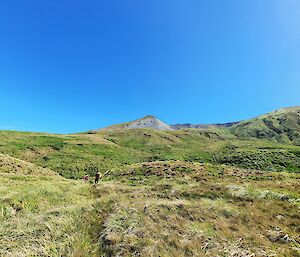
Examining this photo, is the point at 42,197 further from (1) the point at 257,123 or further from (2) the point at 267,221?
(1) the point at 257,123

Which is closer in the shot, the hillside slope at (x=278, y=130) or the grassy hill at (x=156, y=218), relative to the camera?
the grassy hill at (x=156, y=218)

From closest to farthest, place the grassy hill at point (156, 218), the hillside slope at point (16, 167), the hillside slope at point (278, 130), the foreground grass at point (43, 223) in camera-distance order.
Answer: the foreground grass at point (43, 223) → the grassy hill at point (156, 218) → the hillside slope at point (16, 167) → the hillside slope at point (278, 130)

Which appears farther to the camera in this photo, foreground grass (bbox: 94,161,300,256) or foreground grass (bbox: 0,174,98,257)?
foreground grass (bbox: 94,161,300,256)

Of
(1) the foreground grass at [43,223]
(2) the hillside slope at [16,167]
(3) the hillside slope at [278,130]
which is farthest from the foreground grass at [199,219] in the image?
(3) the hillside slope at [278,130]

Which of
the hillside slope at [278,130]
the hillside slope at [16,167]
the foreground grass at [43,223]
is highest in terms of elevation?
the hillside slope at [278,130]

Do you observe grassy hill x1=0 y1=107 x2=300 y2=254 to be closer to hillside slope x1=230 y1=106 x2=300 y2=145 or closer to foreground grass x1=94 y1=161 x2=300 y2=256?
foreground grass x1=94 y1=161 x2=300 y2=256

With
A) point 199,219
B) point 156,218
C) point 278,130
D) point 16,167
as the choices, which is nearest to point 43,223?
point 156,218

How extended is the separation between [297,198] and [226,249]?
933 centimetres

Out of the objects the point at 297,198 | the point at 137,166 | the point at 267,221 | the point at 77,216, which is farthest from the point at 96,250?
the point at 137,166

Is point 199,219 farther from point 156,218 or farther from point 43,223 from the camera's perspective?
point 43,223

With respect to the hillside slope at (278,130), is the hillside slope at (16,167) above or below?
below

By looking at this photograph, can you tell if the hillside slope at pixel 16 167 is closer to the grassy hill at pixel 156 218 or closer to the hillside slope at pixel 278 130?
the grassy hill at pixel 156 218

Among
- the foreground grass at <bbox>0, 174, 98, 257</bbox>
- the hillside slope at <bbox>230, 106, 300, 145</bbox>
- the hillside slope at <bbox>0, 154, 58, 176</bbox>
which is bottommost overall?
the foreground grass at <bbox>0, 174, 98, 257</bbox>

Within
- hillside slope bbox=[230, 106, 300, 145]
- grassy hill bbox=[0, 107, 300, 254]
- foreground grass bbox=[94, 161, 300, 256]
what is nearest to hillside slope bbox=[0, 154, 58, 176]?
grassy hill bbox=[0, 107, 300, 254]
